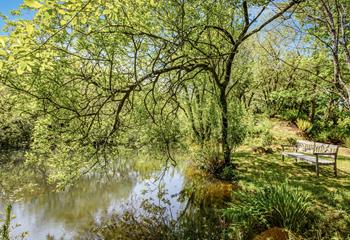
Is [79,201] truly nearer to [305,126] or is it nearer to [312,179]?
[312,179]

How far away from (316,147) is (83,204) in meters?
7.67

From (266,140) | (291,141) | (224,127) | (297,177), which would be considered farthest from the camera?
(291,141)

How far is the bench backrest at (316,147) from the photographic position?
7887 mm

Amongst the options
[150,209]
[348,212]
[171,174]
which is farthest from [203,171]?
[348,212]

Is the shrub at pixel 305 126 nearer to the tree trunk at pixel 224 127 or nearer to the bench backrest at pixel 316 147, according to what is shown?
the bench backrest at pixel 316 147

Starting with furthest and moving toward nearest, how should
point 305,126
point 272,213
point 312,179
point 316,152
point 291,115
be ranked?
point 291,115 → point 305,126 → point 316,152 → point 312,179 → point 272,213

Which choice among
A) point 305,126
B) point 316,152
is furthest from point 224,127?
point 305,126

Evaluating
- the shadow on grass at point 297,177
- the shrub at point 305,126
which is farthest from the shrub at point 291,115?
the shadow on grass at point 297,177

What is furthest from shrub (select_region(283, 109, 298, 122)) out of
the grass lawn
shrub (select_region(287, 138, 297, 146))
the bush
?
the bush

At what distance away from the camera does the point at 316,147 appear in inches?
348

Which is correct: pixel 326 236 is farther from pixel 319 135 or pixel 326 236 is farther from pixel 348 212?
pixel 319 135

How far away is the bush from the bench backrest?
3.59 m

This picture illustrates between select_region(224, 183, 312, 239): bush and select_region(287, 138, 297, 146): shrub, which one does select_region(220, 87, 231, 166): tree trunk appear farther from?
select_region(287, 138, 297, 146): shrub

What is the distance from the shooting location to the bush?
4.57 m
